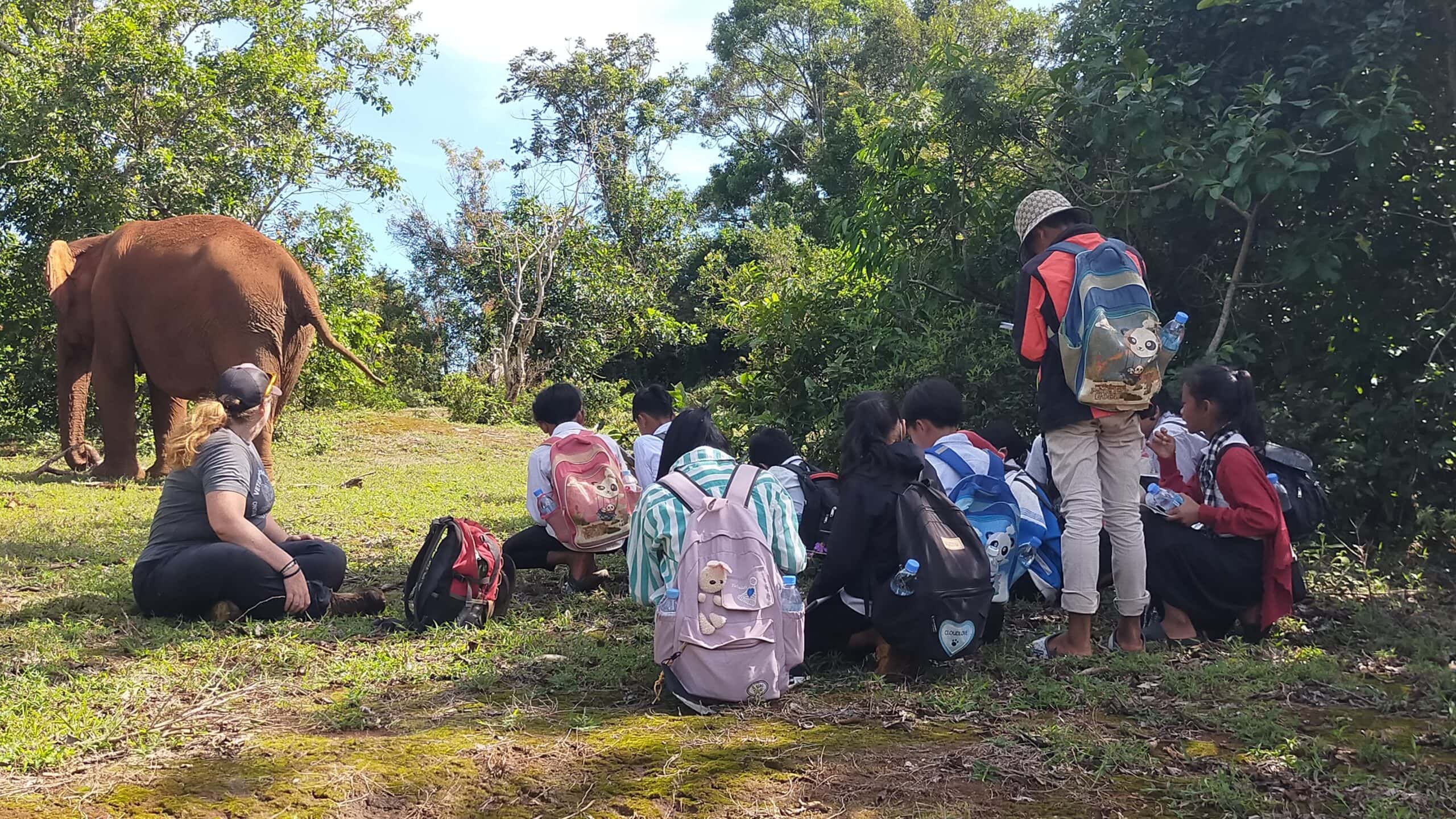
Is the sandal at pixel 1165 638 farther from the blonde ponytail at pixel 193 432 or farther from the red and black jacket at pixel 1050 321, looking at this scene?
the blonde ponytail at pixel 193 432

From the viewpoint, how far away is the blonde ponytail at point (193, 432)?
190 inches

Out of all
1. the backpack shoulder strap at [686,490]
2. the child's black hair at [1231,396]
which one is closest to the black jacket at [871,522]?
the backpack shoulder strap at [686,490]

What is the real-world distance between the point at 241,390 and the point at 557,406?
5.16 ft

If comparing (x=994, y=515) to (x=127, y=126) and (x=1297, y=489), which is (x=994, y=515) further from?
(x=127, y=126)

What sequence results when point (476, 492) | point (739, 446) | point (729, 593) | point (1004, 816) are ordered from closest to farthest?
point (1004, 816)
point (729, 593)
point (739, 446)
point (476, 492)

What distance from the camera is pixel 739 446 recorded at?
28.0 feet

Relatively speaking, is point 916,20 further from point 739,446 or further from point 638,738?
point 638,738

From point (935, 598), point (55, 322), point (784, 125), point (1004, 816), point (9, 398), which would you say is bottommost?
point (1004, 816)

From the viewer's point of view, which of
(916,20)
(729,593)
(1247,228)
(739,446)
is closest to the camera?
(729,593)

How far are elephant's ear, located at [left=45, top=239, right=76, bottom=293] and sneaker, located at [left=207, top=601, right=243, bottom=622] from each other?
24.8ft

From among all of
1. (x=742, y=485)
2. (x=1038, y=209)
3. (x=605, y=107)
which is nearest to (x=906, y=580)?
(x=742, y=485)

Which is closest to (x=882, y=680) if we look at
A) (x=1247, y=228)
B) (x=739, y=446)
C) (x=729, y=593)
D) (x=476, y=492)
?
(x=729, y=593)

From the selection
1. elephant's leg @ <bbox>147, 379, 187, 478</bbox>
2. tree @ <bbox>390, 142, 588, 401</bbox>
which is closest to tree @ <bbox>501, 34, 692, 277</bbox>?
tree @ <bbox>390, 142, 588, 401</bbox>

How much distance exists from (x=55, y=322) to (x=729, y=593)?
12.7 metres
